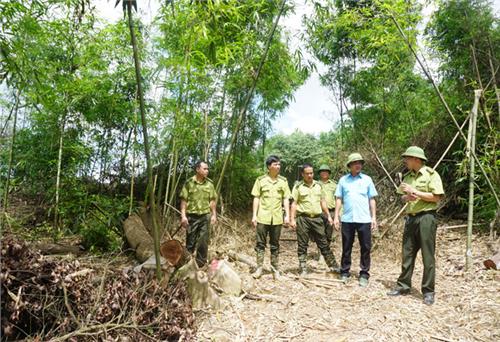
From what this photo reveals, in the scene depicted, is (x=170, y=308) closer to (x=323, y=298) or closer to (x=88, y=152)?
(x=323, y=298)

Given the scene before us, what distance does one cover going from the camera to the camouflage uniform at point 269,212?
4191 mm

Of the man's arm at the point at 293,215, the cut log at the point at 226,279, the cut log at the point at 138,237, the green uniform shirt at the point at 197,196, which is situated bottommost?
the cut log at the point at 226,279

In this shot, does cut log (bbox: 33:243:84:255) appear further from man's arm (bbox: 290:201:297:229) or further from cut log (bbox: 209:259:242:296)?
man's arm (bbox: 290:201:297:229)

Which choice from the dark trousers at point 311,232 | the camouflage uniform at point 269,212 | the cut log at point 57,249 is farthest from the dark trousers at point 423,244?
the cut log at point 57,249

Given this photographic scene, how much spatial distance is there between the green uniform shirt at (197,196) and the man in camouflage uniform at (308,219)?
105 centimetres

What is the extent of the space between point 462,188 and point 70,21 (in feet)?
24.0

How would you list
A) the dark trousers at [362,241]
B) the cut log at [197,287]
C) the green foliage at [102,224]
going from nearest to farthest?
1. the cut log at [197,287]
2. the dark trousers at [362,241]
3. the green foliage at [102,224]

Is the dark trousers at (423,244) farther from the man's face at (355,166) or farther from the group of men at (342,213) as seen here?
the man's face at (355,166)

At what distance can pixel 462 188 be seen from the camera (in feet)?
23.0

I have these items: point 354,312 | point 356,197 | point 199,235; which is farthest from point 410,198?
point 199,235

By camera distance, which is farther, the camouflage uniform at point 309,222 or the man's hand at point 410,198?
the camouflage uniform at point 309,222

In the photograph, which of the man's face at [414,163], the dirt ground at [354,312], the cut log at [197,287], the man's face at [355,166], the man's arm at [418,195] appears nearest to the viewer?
the dirt ground at [354,312]

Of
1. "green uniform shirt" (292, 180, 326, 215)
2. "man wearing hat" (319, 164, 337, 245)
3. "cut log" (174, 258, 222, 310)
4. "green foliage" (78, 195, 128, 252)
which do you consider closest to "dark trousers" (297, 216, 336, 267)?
"green uniform shirt" (292, 180, 326, 215)

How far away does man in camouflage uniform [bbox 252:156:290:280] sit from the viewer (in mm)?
4191
